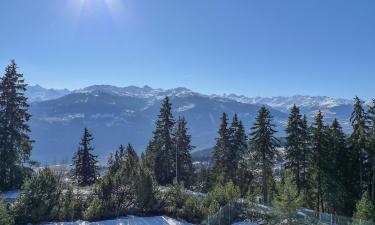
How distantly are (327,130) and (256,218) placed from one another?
24.5 metres

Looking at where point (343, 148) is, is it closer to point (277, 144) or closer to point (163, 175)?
point (277, 144)

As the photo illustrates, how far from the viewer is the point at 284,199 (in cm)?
3284

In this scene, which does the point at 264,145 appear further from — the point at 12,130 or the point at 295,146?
the point at 12,130

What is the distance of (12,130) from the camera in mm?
44188

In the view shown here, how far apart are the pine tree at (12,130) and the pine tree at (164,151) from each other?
22.7 meters

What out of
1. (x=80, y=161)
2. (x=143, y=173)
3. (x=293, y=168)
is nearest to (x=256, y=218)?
(x=143, y=173)

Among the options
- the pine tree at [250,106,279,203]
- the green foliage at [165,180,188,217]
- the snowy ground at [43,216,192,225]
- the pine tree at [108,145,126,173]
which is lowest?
the snowy ground at [43,216,192,225]

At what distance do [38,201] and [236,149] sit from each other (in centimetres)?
3658

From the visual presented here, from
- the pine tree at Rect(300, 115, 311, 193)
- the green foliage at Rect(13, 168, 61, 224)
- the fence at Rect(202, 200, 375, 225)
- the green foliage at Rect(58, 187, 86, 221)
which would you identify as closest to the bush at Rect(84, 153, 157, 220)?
the green foliage at Rect(58, 187, 86, 221)

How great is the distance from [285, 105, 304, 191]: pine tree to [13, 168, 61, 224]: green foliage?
33282 mm

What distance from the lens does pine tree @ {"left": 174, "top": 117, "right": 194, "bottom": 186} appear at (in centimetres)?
6531

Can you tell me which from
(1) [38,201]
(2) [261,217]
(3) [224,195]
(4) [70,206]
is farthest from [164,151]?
(1) [38,201]

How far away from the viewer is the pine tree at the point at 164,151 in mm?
64375

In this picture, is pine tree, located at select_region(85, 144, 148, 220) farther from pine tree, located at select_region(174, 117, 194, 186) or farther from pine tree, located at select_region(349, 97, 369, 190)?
pine tree, located at select_region(349, 97, 369, 190)
